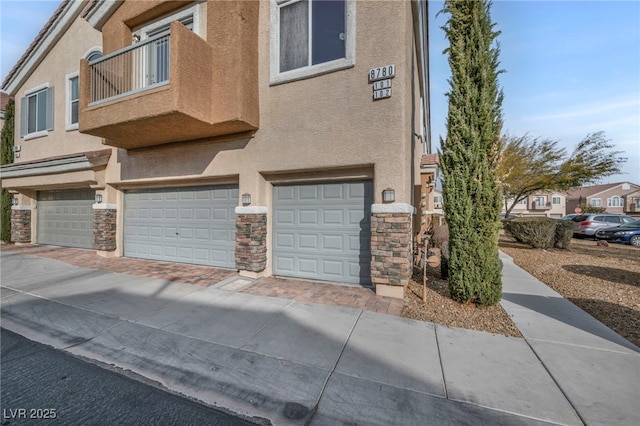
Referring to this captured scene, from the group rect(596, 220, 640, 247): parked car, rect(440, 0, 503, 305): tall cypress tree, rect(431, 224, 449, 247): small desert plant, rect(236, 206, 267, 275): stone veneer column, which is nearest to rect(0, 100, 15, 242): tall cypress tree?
rect(236, 206, 267, 275): stone veneer column

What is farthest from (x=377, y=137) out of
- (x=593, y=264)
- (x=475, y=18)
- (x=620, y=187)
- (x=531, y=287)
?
(x=620, y=187)

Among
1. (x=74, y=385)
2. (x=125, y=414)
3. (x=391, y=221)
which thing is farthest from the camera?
(x=391, y=221)

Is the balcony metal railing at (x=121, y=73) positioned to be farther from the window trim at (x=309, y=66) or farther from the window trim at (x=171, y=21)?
the window trim at (x=309, y=66)

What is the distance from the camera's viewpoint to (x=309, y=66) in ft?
20.3

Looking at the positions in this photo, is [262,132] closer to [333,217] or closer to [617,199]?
[333,217]

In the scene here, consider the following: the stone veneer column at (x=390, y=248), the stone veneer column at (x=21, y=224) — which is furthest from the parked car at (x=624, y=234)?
the stone veneer column at (x=21, y=224)

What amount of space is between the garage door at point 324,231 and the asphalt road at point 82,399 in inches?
155

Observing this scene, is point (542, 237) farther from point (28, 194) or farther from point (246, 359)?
point (28, 194)

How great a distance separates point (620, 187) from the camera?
4750 centimetres

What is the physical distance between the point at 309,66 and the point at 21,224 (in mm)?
14275

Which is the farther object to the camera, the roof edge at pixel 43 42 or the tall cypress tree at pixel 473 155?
the roof edge at pixel 43 42

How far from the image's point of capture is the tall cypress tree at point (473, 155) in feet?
16.2

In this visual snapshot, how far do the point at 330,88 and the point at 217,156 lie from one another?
3338 millimetres

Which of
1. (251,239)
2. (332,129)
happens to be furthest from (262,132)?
(251,239)
